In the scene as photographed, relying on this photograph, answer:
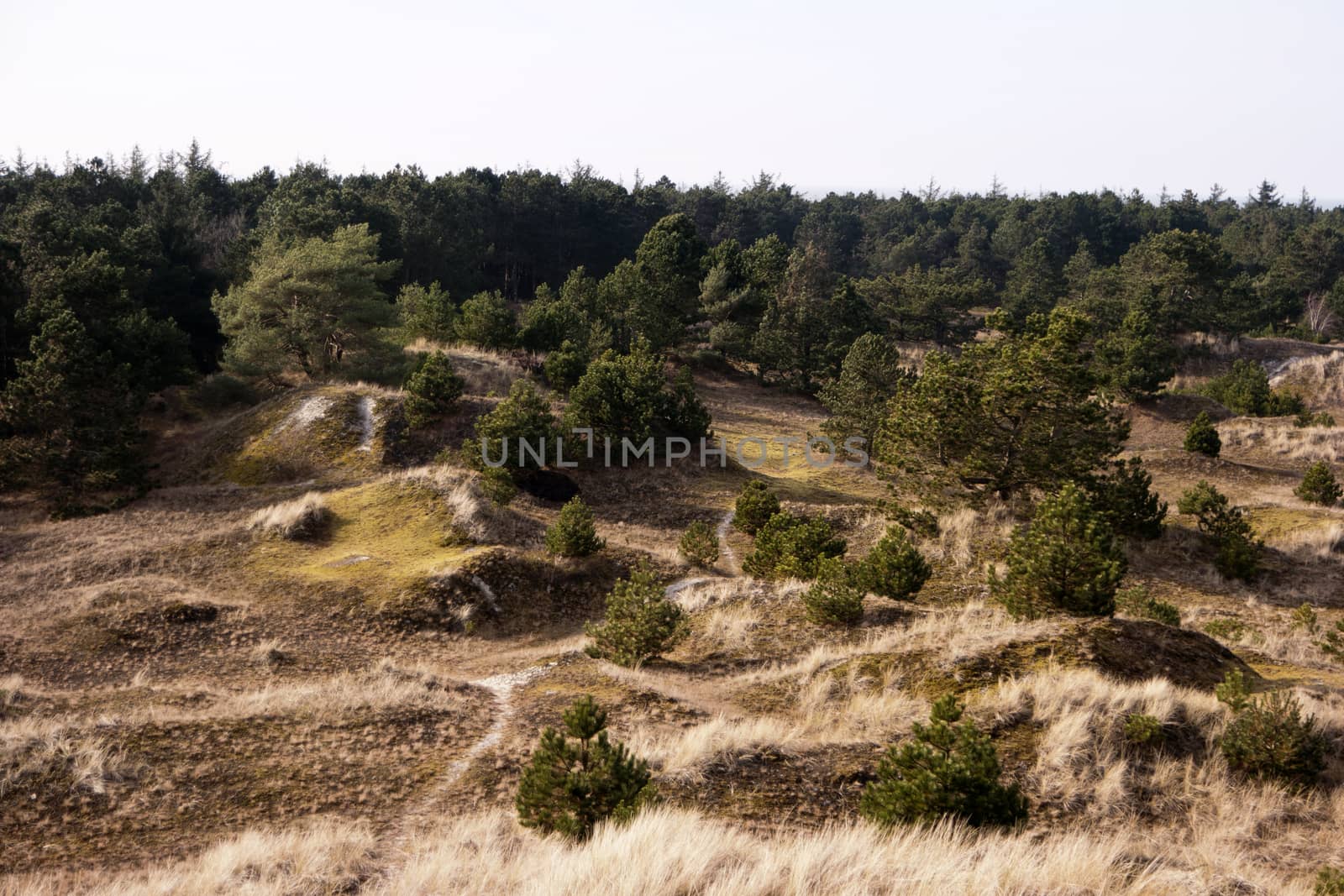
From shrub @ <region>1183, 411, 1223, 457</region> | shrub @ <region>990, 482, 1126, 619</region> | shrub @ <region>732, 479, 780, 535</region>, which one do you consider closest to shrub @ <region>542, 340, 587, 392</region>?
shrub @ <region>732, 479, 780, 535</region>

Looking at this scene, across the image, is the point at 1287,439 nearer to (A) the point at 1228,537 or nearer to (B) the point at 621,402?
(A) the point at 1228,537

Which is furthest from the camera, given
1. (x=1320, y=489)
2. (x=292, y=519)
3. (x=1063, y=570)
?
(x=1320, y=489)

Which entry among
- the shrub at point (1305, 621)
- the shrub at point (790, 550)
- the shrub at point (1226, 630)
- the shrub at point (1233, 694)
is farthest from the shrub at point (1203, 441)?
the shrub at point (1233, 694)

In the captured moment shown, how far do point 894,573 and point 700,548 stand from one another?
18.2 feet

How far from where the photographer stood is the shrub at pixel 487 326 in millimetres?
41875

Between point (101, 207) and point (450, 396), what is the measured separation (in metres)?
34.1

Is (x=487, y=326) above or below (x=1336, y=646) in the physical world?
above

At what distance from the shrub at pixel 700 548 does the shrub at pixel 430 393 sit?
40.3 feet

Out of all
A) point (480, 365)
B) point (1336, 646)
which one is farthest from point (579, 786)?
point (480, 365)

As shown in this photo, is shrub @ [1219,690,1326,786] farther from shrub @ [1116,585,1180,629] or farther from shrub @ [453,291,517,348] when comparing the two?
shrub @ [453,291,517,348]

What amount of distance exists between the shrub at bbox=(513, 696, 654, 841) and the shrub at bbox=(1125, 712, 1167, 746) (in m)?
5.75

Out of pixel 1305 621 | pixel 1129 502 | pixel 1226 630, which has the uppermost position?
pixel 1129 502

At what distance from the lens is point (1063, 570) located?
44.5ft

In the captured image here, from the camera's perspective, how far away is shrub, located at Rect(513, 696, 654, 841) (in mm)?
7516
